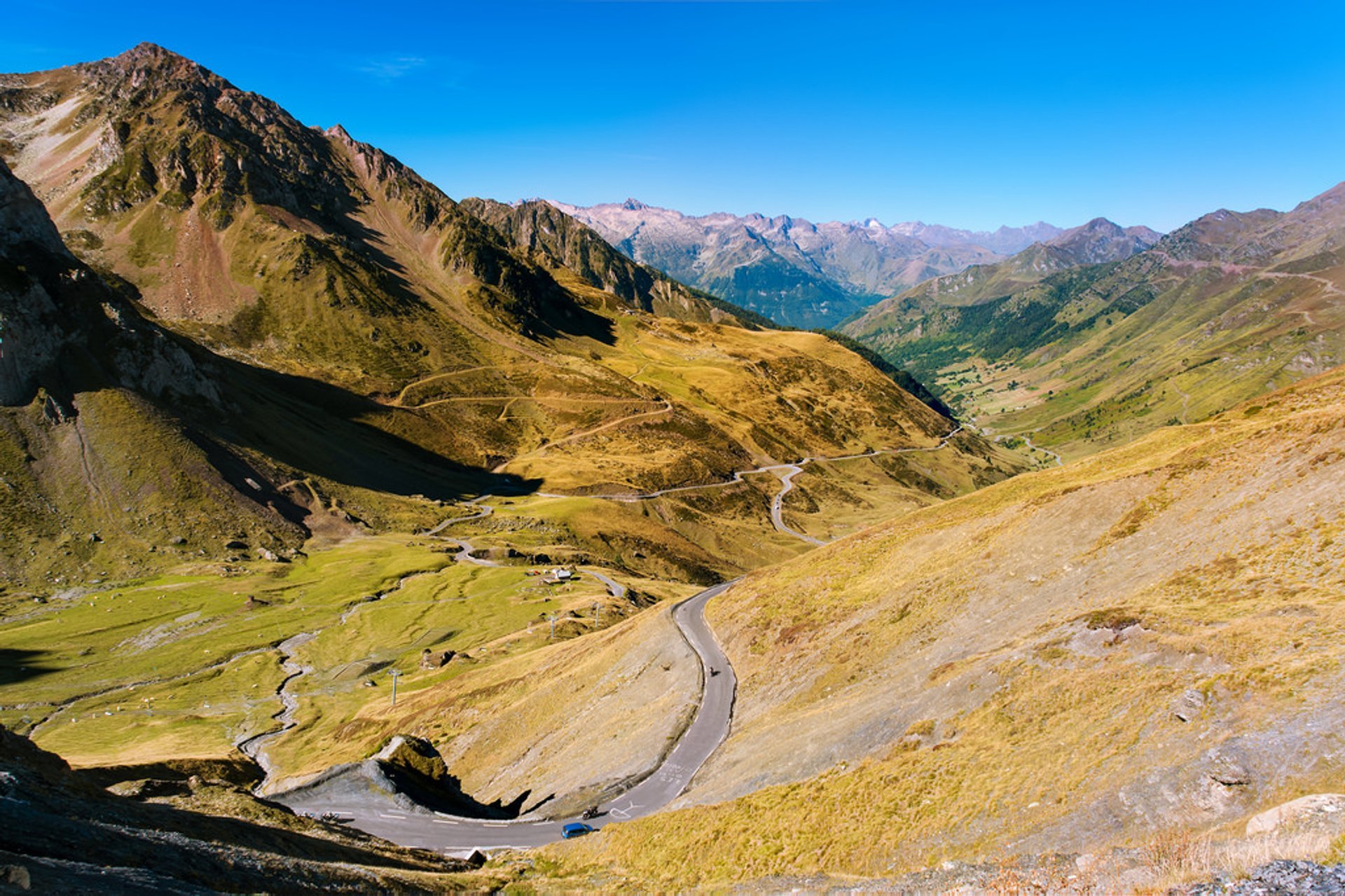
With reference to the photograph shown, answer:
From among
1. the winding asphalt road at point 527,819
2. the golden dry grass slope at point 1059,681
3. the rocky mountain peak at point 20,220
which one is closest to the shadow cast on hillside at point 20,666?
the winding asphalt road at point 527,819

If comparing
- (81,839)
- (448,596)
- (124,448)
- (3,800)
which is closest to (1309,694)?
(81,839)

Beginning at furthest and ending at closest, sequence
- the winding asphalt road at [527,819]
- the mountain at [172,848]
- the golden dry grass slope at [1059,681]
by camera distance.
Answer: the winding asphalt road at [527,819] → the golden dry grass slope at [1059,681] → the mountain at [172,848]

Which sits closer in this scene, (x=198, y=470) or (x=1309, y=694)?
(x=1309, y=694)

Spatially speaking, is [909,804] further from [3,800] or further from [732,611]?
[732,611]

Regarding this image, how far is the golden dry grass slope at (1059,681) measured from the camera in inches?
924

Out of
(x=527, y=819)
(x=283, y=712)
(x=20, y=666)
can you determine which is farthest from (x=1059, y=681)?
(x=20, y=666)

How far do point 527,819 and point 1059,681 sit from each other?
35.6m

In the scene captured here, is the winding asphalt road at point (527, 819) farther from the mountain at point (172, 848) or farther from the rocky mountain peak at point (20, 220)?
the rocky mountain peak at point (20, 220)

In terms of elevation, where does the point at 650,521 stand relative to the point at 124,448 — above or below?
below

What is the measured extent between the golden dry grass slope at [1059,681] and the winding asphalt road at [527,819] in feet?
6.09

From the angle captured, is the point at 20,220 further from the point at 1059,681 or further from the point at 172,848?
the point at 1059,681

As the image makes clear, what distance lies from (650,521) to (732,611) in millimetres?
119732

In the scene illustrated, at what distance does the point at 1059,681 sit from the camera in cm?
3058

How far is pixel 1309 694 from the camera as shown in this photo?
2275 cm
